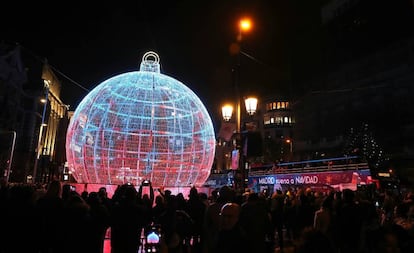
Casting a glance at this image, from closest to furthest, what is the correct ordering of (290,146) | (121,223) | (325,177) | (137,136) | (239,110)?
1. (121,223)
2. (239,110)
3. (137,136)
4. (325,177)
5. (290,146)

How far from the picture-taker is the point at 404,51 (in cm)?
4784

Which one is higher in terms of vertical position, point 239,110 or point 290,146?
point 290,146

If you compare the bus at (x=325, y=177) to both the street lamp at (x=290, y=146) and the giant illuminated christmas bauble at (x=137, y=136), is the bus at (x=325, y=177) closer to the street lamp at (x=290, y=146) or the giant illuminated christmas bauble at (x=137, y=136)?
the giant illuminated christmas bauble at (x=137, y=136)

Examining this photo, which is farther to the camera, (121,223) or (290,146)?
(290,146)

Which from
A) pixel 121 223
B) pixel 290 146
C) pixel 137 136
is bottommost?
pixel 121 223

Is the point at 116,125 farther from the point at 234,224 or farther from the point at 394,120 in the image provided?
the point at 394,120

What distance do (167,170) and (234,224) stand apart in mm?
11159

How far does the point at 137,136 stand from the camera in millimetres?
14547

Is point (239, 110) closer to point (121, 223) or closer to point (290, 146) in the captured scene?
point (121, 223)

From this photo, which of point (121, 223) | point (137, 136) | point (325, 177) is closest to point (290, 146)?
point (325, 177)

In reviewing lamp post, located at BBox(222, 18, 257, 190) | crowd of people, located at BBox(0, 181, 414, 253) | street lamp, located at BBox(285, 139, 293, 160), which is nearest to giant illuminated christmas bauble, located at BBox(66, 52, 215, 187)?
lamp post, located at BBox(222, 18, 257, 190)

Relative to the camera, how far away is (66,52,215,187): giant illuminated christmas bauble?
47.1 feet

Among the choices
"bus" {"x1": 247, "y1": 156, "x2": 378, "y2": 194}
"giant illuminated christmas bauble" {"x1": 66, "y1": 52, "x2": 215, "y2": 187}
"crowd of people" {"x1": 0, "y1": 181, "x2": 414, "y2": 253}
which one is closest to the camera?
"crowd of people" {"x1": 0, "y1": 181, "x2": 414, "y2": 253}

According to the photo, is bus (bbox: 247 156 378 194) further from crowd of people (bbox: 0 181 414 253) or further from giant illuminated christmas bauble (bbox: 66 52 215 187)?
crowd of people (bbox: 0 181 414 253)
